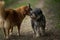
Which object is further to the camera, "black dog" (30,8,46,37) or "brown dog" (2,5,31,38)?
"black dog" (30,8,46,37)

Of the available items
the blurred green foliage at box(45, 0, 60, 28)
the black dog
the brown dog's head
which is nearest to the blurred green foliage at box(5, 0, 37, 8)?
the blurred green foliage at box(45, 0, 60, 28)

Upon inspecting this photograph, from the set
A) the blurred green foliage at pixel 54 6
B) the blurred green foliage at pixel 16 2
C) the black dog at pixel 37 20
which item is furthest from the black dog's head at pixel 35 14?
the blurred green foliage at pixel 16 2

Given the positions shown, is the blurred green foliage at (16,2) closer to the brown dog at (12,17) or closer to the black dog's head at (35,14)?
the brown dog at (12,17)

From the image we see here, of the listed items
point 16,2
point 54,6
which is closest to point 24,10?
point 54,6

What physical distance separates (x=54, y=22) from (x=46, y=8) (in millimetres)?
2251

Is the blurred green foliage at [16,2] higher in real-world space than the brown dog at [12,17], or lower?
higher

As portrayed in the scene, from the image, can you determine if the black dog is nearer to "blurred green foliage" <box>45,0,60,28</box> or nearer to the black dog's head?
the black dog's head

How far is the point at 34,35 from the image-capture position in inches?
321

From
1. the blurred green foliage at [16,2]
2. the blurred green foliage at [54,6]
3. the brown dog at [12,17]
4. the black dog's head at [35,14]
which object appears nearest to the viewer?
the brown dog at [12,17]

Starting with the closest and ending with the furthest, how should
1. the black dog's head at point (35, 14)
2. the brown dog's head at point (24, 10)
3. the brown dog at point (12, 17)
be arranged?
the brown dog at point (12, 17)
the black dog's head at point (35, 14)
the brown dog's head at point (24, 10)

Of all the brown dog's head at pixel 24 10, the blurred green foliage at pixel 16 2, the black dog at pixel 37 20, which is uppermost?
the blurred green foliage at pixel 16 2

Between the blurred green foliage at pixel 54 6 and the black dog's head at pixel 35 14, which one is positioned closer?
the black dog's head at pixel 35 14

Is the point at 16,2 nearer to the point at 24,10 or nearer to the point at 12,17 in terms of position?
the point at 24,10

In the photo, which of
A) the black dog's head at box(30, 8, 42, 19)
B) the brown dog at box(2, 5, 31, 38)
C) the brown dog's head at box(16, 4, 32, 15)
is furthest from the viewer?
the brown dog's head at box(16, 4, 32, 15)
